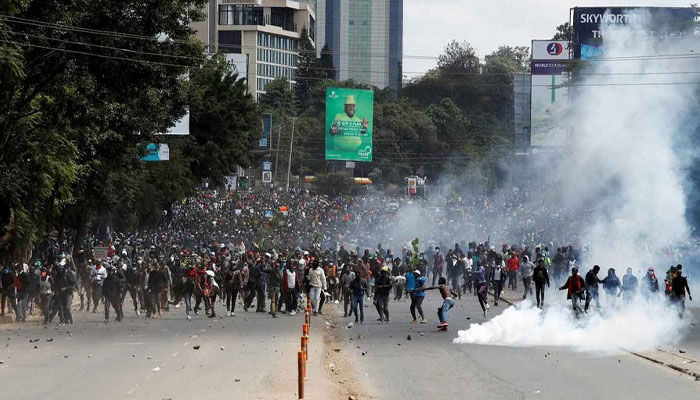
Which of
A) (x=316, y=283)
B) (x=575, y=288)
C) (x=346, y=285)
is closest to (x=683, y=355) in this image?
(x=575, y=288)

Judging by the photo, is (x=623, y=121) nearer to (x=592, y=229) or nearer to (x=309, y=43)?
(x=592, y=229)

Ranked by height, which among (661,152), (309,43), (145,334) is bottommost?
(145,334)

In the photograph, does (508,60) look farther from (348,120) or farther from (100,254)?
(100,254)

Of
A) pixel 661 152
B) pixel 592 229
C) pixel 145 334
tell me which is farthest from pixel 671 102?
pixel 145 334

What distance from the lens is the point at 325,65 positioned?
17400cm

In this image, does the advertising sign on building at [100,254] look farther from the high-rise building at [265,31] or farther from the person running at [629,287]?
the high-rise building at [265,31]

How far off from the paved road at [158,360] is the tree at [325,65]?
5480 inches

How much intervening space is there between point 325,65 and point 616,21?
332 feet

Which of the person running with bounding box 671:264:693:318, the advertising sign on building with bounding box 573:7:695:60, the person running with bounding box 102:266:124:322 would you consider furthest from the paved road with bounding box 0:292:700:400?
the advertising sign on building with bounding box 573:7:695:60

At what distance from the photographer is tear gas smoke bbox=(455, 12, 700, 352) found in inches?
993

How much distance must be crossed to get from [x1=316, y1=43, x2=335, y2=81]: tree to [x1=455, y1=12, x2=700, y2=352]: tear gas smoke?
10396 cm

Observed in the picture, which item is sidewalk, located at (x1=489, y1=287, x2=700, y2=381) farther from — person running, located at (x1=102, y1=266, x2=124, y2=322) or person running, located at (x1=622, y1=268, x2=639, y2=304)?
person running, located at (x1=102, y1=266, x2=124, y2=322)

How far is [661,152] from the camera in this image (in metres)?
47.5

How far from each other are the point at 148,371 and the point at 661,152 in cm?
3267
